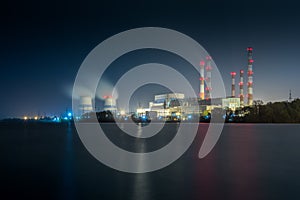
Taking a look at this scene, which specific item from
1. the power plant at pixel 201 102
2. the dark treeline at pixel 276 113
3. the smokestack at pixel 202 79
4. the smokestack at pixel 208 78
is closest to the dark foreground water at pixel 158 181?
the dark treeline at pixel 276 113

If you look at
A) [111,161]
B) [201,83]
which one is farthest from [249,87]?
[111,161]

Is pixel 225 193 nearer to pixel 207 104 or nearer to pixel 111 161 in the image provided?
pixel 111 161

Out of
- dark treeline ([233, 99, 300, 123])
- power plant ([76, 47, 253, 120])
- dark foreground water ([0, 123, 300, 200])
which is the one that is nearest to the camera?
dark foreground water ([0, 123, 300, 200])

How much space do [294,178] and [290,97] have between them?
293 ft

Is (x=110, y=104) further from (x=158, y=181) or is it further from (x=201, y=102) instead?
(x=158, y=181)

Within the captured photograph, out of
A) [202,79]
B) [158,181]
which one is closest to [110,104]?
[202,79]

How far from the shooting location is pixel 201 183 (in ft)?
21.2

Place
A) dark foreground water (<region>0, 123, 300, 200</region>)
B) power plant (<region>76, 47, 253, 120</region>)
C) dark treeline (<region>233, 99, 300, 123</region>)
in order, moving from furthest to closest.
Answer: power plant (<region>76, 47, 253, 120</region>) → dark treeline (<region>233, 99, 300, 123</region>) → dark foreground water (<region>0, 123, 300, 200</region>)

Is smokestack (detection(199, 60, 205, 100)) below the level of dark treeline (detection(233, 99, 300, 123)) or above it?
above

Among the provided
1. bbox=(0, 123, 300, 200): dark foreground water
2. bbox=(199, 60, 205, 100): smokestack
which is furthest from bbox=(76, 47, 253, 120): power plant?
bbox=(0, 123, 300, 200): dark foreground water

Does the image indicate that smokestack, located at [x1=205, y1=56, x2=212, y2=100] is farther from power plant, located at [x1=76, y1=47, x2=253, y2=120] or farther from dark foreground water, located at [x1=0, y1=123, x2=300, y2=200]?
dark foreground water, located at [x1=0, y1=123, x2=300, y2=200]

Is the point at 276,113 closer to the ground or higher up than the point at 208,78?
closer to the ground

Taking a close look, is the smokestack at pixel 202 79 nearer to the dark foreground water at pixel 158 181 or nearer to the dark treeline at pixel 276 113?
the dark treeline at pixel 276 113

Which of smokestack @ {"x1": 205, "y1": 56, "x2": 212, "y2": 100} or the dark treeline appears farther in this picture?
smokestack @ {"x1": 205, "y1": 56, "x2": 212, "y2": 100}
